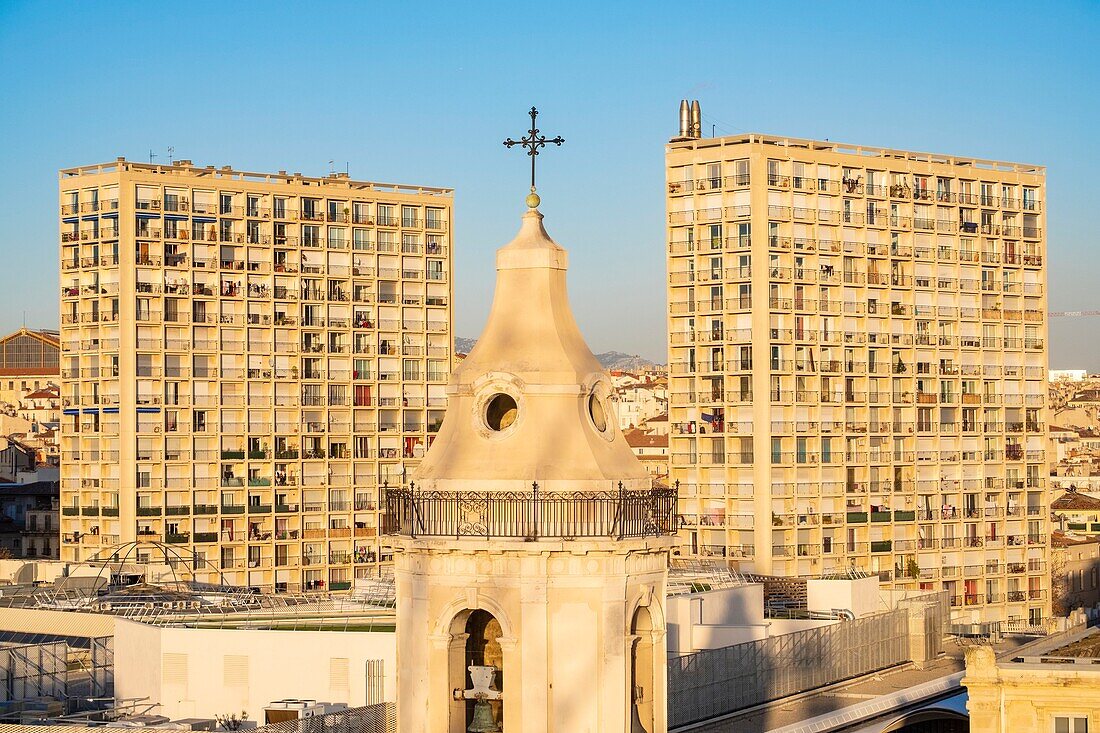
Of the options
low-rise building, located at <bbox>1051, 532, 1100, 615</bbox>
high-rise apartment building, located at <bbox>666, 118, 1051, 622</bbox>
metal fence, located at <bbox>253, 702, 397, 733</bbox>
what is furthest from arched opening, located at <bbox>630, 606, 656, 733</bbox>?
low-rise building, located at <bbox>1051, 532, 1100, 615</bbox>

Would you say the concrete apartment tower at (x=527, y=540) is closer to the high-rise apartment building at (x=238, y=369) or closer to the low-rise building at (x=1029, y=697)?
the low-rise building at (x=1029, y=697)

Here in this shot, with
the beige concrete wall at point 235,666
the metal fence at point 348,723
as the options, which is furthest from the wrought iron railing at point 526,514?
the beige concrete wall at point 235,666

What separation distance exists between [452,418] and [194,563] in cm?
12428

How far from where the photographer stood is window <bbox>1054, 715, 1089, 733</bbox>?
182ft

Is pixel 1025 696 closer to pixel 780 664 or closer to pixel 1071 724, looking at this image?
pixel 1071 724

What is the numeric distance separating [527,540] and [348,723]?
31.3 metres

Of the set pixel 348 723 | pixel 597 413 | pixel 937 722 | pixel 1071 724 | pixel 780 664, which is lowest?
pixel 937 722

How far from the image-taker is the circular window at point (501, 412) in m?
25.9

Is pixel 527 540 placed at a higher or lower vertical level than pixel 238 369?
lower

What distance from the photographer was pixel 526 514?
25125 mm

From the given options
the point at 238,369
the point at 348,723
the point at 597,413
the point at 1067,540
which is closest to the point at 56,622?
the point at 348,723

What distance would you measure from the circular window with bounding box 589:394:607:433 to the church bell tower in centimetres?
2

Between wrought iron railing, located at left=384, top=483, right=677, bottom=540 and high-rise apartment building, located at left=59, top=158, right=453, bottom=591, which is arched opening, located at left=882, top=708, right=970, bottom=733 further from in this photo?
high-rise apartment building, located at left=59, top=158, right=453, bottom=591

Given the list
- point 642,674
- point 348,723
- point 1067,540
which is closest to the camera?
point 642,674
